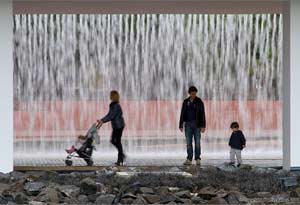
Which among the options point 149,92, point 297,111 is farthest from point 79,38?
point 297,111

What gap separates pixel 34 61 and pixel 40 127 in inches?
91.8

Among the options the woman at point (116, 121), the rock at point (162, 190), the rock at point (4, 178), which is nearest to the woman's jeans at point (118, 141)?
the woman at point (116, 121)

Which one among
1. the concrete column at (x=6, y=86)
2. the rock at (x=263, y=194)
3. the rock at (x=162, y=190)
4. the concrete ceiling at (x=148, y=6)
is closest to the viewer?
the rock at (x=162, y=190)

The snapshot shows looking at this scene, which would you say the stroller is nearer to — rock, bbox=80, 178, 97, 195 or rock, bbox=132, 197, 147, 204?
rock, bbox=80, 178, 97, 195

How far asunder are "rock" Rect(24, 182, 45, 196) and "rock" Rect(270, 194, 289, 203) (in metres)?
3.42

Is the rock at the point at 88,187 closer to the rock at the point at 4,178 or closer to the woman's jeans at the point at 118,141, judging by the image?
the rock at the point at 4,178

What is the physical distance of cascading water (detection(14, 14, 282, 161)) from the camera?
29297 mm

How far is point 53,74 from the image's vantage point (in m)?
30.4

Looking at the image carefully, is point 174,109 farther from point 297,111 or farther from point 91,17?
point 297,111

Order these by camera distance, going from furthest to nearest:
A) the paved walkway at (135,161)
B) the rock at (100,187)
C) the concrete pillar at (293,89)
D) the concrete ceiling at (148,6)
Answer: the paved walkway at (135,161)
the concrete ceiling at (148,6)
the concrete pillar at (293,89)
the rock at (100,187)

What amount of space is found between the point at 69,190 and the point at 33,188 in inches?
22.6

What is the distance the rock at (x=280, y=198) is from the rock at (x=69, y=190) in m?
2.84

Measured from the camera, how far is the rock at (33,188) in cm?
1412

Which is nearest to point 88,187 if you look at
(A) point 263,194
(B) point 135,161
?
(A) point 263,194
